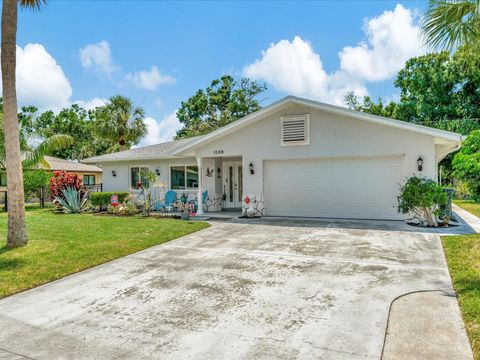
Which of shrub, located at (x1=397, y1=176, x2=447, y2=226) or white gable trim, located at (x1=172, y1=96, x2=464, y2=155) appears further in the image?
white gable trim, located at (x1=172, y1=96, x2=464, y2=155)

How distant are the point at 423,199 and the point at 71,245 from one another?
9774mm

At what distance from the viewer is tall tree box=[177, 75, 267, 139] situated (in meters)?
39.2

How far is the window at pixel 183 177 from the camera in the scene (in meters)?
16.9

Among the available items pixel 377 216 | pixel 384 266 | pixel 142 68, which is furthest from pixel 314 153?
pixel 142 68

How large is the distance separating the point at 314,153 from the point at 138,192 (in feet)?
31.6

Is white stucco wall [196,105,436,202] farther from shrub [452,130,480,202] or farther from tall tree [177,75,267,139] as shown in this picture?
tall tree [177,75,267,139]

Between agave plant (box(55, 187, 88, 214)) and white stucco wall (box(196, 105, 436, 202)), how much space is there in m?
6.59

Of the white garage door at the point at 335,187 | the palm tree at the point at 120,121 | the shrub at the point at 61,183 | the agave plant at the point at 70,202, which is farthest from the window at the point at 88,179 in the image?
the white garage door at the point at 335,187

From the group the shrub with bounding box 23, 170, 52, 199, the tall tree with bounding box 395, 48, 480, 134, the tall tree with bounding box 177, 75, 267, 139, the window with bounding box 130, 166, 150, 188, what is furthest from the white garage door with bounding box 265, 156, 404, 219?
the tall tree with bounding box 177, 75, 267, 139

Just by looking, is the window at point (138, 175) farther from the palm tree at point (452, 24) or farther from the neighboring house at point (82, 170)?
the palm tree at point (452, 24)

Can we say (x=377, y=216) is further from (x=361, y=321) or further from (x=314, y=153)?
(x=361, y=321)

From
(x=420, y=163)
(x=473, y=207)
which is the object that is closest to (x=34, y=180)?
(x=420, y=163)

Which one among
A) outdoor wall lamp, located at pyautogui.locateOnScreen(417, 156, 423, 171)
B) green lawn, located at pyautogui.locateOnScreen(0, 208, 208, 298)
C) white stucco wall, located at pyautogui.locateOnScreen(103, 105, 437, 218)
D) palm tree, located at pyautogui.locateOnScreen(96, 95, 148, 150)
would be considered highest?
palm tree, located at pyautogui.locateOnScreen(96, 95, 148, 150)

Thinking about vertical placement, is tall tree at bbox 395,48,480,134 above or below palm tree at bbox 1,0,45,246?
above
